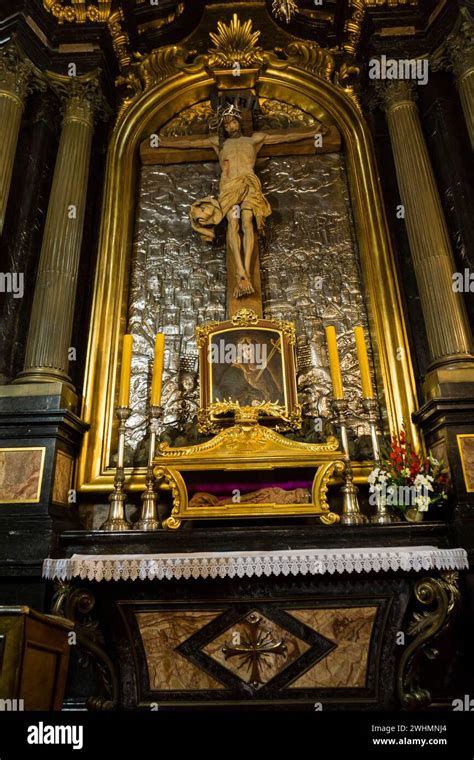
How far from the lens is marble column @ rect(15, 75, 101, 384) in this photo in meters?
4.80

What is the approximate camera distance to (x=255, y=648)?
3361 mm

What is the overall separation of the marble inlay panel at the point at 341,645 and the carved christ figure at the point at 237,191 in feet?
9.57

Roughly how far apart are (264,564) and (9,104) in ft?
→ 15.7

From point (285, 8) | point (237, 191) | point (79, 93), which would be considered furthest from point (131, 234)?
point (285, 8)

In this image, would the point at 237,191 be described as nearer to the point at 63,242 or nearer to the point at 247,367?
the point at 63,242

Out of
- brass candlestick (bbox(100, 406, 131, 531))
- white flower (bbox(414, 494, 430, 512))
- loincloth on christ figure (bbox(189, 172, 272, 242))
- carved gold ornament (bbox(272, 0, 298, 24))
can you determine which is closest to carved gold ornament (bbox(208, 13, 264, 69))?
carved gold ornament (bbox(272, 0, 298, 24))

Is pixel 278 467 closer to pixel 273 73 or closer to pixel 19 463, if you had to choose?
pixel 19 463

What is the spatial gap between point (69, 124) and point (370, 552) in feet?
16.3

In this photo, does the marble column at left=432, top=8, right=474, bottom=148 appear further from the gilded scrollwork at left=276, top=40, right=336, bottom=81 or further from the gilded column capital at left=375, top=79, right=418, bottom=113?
the gilded scrollwork at left=276, top=40, right=336, bottom=81

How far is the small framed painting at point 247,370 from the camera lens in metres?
4.84

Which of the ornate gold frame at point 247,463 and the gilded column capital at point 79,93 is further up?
the gilded column capital at point 79,93

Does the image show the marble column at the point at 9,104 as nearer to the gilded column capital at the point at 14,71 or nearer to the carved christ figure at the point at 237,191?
the gilded column capital at the point at 14,71

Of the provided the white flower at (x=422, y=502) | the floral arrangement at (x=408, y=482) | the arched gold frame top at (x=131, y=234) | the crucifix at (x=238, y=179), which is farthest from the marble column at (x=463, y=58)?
the white flower at (x=422, y=502)

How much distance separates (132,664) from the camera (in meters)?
3.46
